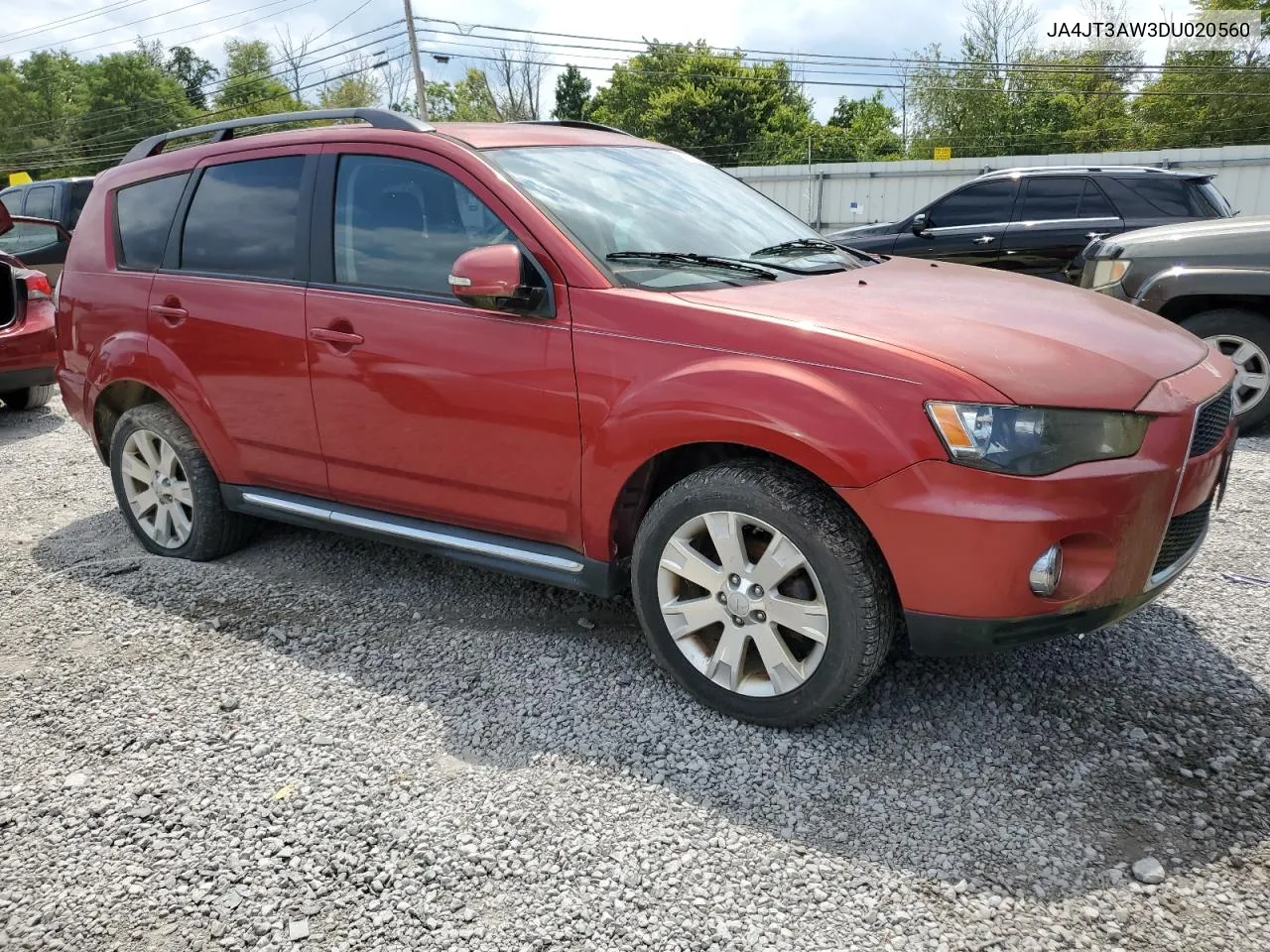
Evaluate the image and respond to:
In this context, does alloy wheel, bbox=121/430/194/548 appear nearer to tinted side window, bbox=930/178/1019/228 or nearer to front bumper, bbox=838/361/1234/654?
front bumper, bbox=838/361/1234/654

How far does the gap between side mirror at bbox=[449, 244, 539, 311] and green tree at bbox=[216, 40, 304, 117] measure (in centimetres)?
6748

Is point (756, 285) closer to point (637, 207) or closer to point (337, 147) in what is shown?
point (637, 207)

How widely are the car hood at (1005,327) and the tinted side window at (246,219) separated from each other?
1.75 m

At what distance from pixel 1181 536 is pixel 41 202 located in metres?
14.1

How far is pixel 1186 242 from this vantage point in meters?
6.11

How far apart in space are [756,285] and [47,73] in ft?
282

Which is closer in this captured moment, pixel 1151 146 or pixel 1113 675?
pixel 1113 675

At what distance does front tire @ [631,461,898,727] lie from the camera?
2.65m

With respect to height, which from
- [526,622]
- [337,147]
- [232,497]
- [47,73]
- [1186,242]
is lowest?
[526,622]

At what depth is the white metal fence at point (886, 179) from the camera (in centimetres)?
2108

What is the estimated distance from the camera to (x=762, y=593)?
2.79m

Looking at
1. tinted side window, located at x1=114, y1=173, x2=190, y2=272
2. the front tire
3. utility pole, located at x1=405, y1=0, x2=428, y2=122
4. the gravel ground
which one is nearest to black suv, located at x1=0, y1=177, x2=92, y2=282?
tinted side window, located at x1=114, y1=173, x2=190, y2=272

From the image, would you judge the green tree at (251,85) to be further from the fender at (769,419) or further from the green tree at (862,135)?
the fender at (769,419)

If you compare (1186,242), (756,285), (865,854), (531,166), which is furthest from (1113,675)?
(1186,242)
